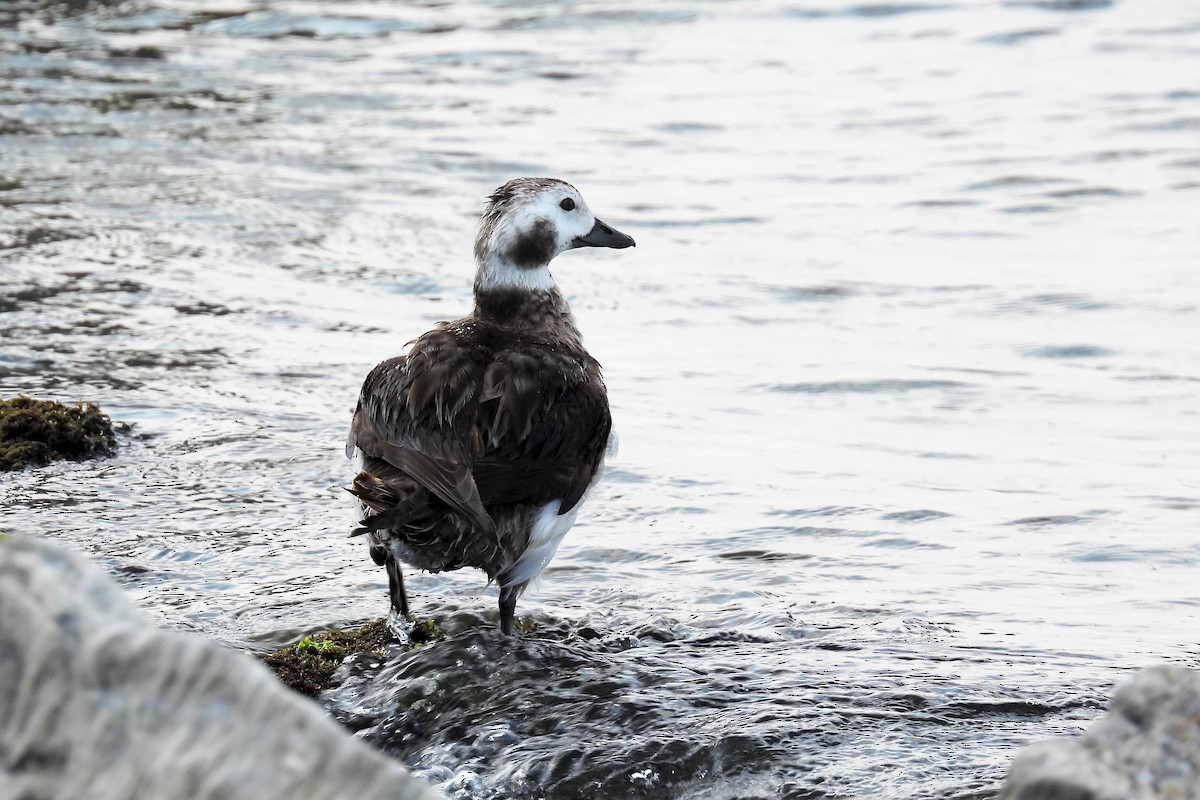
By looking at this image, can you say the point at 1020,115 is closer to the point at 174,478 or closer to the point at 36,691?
the point at 174,478

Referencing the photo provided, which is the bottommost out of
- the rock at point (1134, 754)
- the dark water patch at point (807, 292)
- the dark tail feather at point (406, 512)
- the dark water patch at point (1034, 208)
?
the dark water patch at point (807, 292)

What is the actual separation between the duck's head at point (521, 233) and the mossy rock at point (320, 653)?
1.48m

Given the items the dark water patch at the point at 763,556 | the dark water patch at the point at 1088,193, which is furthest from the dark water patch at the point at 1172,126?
the dark water patch at the point at 763,556

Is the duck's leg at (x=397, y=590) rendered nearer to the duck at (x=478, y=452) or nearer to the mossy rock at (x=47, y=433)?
the duck at (x=478, y=452)

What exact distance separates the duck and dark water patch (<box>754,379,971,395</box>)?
125 inches

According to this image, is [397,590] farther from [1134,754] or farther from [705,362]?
[705,362]

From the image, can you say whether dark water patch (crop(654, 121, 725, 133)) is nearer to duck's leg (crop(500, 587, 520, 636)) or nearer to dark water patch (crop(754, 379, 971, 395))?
dark water patch (crop(754, 379, 971, 395))

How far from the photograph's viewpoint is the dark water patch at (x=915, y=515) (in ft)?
23.5

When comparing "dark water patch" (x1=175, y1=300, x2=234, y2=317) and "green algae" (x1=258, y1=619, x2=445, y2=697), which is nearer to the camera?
"green algae" (x1=258, y1=619, x2=445, y2=697)

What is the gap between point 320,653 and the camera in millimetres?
5555

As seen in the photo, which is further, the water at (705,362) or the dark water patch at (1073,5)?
the dark water patch at (1073,5)

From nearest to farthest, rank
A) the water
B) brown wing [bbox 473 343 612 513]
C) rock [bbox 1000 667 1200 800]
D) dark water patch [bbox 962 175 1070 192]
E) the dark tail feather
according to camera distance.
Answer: rock [bbox 1000 667 1200 800]
the dark tail feather
the water
brown wing [bbox 473 343 612 513]
dark water patch [bbox 962 175 1070 192]

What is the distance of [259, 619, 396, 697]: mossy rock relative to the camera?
5.34 metres

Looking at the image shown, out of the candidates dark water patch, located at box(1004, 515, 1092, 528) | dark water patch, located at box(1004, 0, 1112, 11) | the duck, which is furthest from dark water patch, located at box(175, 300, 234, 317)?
dark water patch, located at box(1004, 0, 1112, 11)
